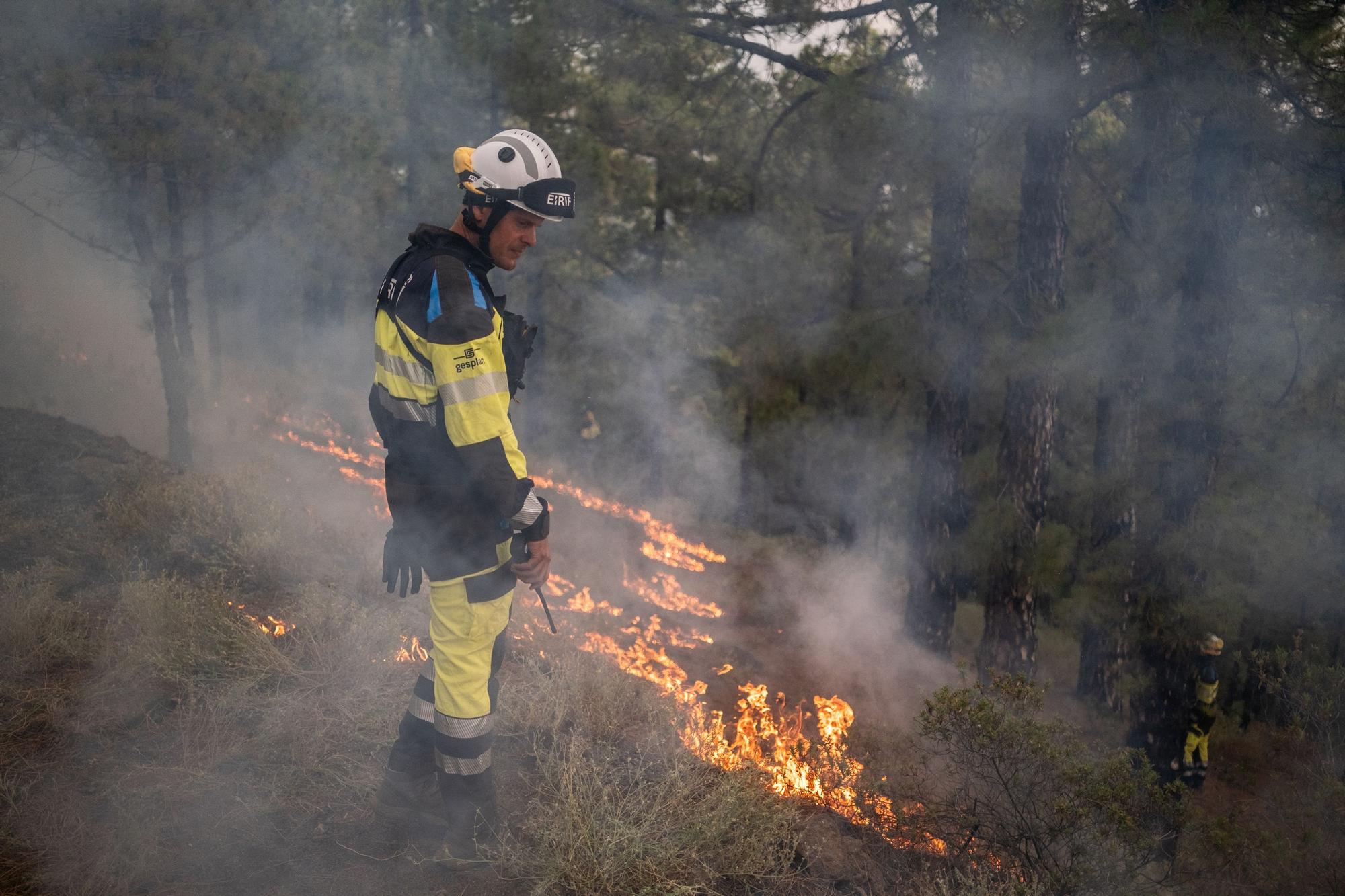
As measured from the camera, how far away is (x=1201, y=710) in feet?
24.8

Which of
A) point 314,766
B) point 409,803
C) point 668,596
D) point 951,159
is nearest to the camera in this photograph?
point 409,803

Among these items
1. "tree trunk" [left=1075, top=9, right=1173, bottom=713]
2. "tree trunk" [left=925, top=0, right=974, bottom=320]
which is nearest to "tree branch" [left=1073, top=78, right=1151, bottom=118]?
"tree trunk" [left=1075, top=9, right=1173, bottom=713]

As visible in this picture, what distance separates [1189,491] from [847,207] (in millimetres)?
6326

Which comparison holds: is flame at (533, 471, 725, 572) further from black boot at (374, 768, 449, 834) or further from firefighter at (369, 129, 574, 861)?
firefighter at (369, 129, 574, 861)

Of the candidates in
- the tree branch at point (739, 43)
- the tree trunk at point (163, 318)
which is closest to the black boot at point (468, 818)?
the tree branch at point (739, 43)

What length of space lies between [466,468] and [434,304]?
53cm

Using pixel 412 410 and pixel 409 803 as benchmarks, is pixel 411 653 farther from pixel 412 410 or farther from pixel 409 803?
pixel 412 410

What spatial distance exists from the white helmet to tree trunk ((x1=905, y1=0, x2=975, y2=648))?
6.54 metres

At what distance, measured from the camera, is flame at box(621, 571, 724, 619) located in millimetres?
12414

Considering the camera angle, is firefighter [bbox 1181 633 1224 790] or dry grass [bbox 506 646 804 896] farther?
firefighter [bbox 1181 633 1224 790]

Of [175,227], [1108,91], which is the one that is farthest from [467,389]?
[175,227]

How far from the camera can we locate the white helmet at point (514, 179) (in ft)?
9.91

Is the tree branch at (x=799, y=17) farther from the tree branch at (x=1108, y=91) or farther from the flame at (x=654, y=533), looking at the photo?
the flame at (x=654, y=533)

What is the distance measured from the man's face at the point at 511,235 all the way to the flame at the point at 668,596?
956 cm
